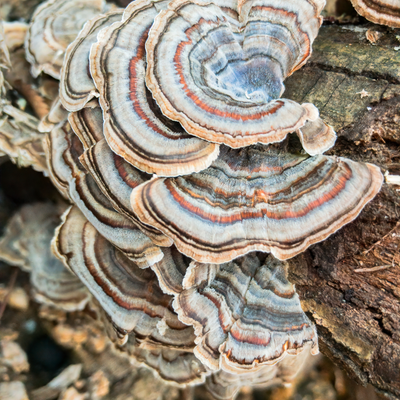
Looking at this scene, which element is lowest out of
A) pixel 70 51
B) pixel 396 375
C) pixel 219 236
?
pixel 396 375

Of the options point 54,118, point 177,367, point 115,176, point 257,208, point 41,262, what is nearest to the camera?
point 257,208

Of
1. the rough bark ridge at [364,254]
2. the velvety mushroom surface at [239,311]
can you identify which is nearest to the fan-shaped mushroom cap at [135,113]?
the velvety mushroom surface at [239,311]

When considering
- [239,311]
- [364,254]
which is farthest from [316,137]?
[239,311]

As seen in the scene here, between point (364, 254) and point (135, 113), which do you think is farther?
point (364, 254)

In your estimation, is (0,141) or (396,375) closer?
(396,375)

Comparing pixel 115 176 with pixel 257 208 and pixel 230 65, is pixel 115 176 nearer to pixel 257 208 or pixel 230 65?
pixel 257 208

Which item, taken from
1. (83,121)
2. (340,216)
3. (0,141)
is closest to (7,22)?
(0,141)

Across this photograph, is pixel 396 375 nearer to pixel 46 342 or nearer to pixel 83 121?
pixel 83 121
